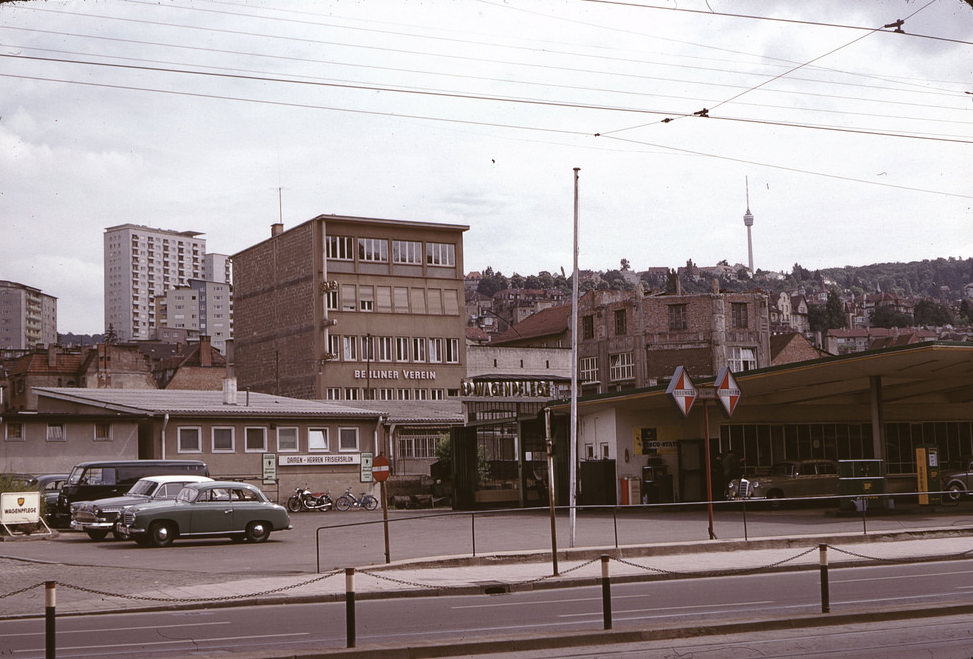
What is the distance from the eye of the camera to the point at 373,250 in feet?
268

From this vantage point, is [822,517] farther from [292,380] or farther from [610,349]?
[610,349]

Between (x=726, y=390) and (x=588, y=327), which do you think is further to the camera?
(x=588, y=327)

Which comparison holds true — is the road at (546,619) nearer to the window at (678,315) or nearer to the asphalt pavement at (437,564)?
the asphalt pavement at (437,564)

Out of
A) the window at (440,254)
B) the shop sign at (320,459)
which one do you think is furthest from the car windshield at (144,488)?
the window at (440,254)

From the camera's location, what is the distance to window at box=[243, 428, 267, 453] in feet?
154

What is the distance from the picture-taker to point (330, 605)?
57.3 feet

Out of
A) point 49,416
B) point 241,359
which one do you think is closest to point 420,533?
point 49,416

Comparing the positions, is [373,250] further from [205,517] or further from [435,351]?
[205,517]

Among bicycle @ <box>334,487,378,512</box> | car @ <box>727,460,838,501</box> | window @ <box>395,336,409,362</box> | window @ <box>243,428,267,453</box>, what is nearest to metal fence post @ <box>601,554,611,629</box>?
car @ <box>727,460,838,501</box>

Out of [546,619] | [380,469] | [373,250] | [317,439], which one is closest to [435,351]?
[373,250]

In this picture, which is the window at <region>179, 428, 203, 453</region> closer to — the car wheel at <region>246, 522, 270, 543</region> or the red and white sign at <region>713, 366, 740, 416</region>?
the car wheel at <region>246, 522, 270, 543</region>

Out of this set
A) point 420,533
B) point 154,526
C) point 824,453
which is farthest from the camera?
point 824,453

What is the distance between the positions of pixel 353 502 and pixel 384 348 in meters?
33.2

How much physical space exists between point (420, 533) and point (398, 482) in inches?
872
